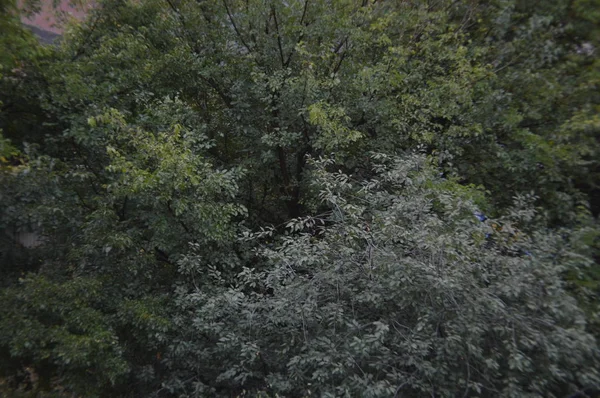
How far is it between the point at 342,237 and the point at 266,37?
4.07 metres

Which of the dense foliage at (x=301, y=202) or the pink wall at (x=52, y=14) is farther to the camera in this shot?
the pink wall at (x=52, y=14)

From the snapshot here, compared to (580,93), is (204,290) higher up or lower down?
lower down

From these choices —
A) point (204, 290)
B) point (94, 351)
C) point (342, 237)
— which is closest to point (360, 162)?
point (342, 237)

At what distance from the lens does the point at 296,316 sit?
3.94m

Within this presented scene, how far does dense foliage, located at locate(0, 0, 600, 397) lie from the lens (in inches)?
135

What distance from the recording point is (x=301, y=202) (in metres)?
6.70

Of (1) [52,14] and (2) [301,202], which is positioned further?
(2) [301,202]

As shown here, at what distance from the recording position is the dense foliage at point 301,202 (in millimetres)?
3420

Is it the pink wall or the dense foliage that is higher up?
the pink wall

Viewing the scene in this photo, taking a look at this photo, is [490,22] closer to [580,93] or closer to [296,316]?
[580,93]

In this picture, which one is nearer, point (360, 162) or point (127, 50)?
point (127, 50)

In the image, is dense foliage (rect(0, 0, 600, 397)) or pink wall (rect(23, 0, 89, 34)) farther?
pink wall (rect(23, 0, 89, 34))

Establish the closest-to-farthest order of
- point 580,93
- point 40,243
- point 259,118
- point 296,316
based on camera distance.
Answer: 1. point 296,316
2. point 40,243
3. point 580,93
4. point 259,118

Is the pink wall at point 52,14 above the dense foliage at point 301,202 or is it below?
above
